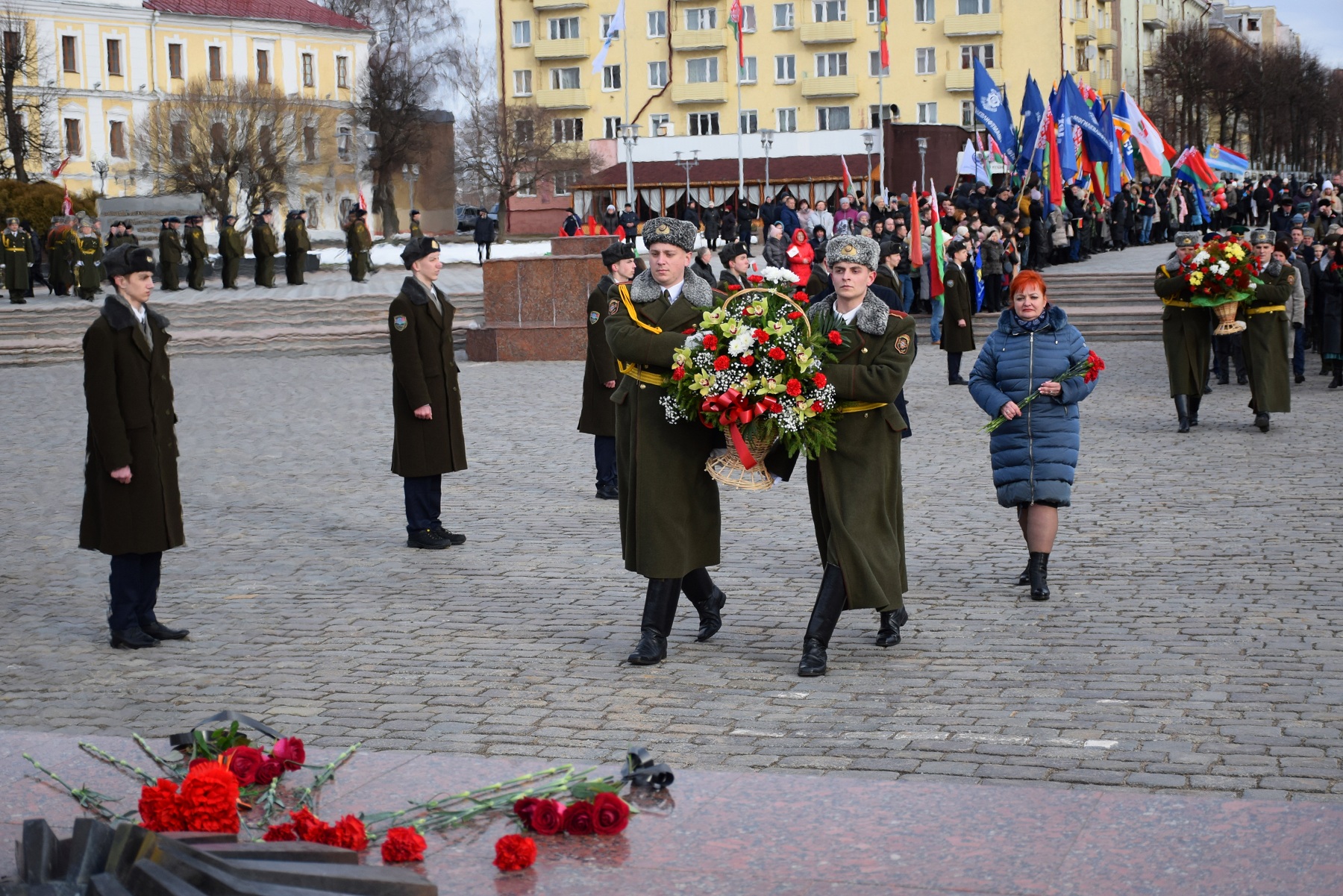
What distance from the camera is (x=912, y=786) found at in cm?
498

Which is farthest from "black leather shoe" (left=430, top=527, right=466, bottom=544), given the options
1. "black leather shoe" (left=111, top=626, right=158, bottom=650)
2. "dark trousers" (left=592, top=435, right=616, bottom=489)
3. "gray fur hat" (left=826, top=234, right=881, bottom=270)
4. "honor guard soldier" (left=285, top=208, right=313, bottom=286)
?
"honor guard soldier" (left=285, top=208, right=313, bottom=286)

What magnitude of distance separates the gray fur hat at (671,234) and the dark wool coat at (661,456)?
16 centimetres

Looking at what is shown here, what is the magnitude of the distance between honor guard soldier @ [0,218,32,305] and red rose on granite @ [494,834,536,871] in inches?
1122

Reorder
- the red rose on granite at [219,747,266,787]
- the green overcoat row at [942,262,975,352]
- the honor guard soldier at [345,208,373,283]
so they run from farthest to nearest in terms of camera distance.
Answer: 1. the honor guard soldier at [345,208,373,283]
2. the green overcoat row at [942,262,975,352]
3. the red rose on granite at [219,747,266,787]

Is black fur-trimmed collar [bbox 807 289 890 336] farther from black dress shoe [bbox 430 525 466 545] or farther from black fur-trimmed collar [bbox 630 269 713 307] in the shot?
black dress shoe [bbox 430 525 466 545]

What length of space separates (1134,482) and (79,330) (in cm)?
2154

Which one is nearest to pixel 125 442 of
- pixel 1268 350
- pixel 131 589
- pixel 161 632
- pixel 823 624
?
pixel 131 589

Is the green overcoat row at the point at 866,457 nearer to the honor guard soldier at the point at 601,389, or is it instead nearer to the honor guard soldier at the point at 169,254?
the honor guard soldier at the point at 601,389

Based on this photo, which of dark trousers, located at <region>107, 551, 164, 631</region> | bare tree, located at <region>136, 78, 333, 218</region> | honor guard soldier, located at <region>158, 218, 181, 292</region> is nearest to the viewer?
dark trousers, located at <region>107, 551, 164, 631</region>

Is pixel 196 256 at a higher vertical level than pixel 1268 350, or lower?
higher

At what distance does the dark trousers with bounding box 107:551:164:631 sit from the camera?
7.53m

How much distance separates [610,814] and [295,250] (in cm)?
3165

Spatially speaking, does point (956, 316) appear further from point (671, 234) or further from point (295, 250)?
point (295, 250)

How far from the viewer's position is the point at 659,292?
680 cm
